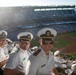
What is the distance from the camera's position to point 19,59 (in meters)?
3.46

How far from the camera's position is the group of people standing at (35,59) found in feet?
9.27

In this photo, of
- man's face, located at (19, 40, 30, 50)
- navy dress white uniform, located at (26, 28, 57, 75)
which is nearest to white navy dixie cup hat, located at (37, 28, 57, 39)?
navy dress white uniform, located at (26, 28, 57, 75)

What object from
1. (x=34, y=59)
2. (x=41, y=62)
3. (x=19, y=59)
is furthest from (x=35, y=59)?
(x=19, y=59)

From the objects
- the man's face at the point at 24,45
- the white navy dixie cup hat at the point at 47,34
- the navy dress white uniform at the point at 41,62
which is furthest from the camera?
the man's face at the point at 24,45

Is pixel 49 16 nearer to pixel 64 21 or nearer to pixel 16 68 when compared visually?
pixel 64 21

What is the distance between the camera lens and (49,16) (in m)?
49.9

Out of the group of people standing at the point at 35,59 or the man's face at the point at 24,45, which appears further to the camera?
the man's face at the point at 24,45

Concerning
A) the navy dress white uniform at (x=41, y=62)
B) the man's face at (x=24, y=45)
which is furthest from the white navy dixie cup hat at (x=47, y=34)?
the man's face at (x=24, y=45)

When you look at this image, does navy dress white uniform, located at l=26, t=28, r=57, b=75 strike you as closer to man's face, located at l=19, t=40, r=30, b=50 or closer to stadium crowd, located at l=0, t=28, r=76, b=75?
stadium crowd, located at l=0, t=28, r=76, b=75

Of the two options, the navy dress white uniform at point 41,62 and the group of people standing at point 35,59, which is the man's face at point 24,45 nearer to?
the group of people standing at point 35,59

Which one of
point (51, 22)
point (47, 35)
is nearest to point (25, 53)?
point (47, 35)

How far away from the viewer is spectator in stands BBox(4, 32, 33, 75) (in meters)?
3.28

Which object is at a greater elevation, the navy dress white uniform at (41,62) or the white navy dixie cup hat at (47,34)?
the white navy dixie cup hat at (47,34)

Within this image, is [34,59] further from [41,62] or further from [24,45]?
[24,45]
